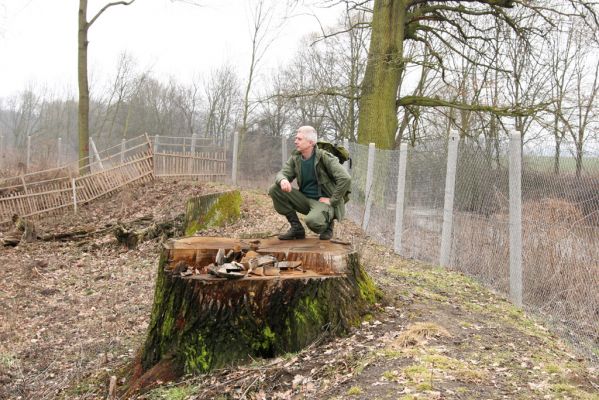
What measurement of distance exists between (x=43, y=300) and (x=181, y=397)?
16.4 ft

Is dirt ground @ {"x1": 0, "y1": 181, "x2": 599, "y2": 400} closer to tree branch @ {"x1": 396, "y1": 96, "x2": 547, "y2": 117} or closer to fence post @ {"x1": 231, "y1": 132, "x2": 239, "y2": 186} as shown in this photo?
tree branch @ {"x1": 396, "y1": 96, "x2": 547, "y2": 117}

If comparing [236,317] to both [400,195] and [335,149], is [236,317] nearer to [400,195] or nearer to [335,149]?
[335,149]

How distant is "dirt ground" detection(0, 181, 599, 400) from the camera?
3545 mm

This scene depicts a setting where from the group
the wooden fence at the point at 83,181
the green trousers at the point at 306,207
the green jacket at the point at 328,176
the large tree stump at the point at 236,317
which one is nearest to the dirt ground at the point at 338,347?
the large tree stump at the point at 236,317

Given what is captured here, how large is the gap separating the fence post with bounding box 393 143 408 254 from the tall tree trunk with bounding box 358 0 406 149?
Answer: 19.1ft

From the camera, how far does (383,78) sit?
50.8ft

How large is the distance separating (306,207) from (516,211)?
8.02 feet

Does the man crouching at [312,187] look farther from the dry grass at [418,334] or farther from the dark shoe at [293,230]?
the dry grass at [418,334]

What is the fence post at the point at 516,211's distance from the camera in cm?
612

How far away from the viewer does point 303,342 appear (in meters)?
4.22

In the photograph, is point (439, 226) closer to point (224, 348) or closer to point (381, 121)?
point (224, 348)

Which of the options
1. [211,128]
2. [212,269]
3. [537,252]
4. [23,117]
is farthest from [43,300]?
[23,117]

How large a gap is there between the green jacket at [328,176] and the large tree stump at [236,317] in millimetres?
912

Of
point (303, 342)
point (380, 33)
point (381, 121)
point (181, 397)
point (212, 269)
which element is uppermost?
point (380, 33)
